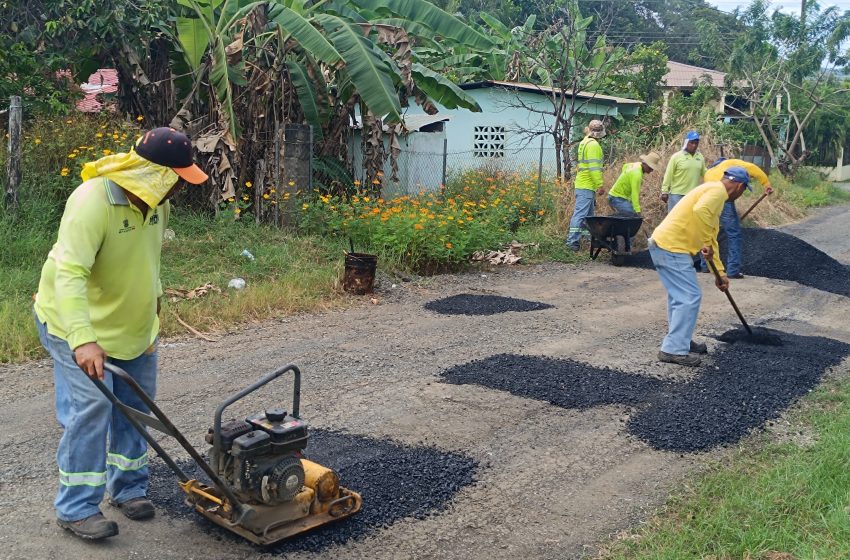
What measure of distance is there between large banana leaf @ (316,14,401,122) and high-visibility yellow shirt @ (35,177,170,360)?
7.94m

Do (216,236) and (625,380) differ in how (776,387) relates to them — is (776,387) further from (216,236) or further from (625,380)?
(216,236)

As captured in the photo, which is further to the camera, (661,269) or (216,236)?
(216,236)

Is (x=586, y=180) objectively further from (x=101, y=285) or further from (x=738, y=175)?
(x=101, y=285)

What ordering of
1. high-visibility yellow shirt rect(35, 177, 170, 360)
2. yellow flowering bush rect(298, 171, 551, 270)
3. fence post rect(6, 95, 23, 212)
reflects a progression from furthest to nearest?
yellow flowering bush rect(298, 171, 551, 270) < fence post rect(6, 95, 23, 212) < high-visibility yellow shirt rect(35, 177, 170, 360)

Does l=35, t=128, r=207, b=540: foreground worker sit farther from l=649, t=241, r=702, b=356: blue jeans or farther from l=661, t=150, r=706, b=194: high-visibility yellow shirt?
l=661, t=150, r=706, b=194: high-visibility yellow shirt

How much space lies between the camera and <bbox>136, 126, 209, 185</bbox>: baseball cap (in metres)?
4.09

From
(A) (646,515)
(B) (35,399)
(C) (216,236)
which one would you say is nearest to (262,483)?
(A) (646,515)

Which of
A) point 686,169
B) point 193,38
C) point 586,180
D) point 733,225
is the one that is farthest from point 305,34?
point 733,225

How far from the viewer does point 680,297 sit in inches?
311

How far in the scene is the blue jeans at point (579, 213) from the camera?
14055 millimetres

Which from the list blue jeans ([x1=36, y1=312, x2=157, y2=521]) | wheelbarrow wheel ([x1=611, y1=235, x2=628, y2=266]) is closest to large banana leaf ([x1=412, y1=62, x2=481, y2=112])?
wheelbarrow wheel ([x1=611, y1=235, x2=628, y2=266])

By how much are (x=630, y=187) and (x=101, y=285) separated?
10.6m

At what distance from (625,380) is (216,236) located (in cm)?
641

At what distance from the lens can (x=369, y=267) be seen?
33.8 ft
